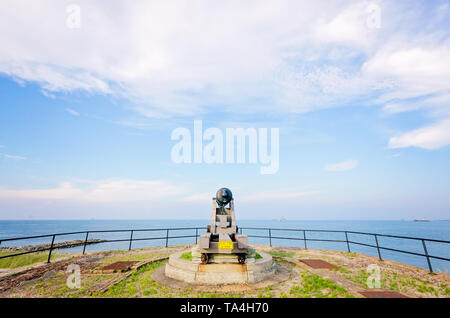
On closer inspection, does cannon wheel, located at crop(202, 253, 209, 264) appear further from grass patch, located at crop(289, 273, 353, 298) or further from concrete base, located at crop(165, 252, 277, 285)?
grass patch, located at crop(289, 273, 353, 298)

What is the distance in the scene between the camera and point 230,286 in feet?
20.2

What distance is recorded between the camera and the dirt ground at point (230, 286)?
18.3ft

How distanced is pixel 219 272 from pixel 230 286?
55 cm

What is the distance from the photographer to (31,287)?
605cm

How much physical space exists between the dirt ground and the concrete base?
0.94 feet

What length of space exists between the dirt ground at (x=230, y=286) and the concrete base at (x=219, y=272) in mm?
286
